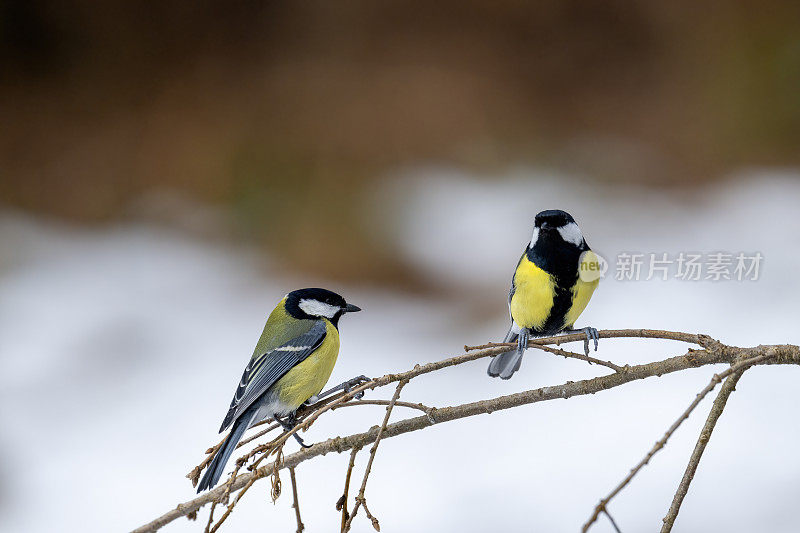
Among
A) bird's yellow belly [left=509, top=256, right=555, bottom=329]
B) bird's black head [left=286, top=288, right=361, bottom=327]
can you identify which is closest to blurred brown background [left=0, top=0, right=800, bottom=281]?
bird's black head [left=286, top=288, right=361, bottom=327]

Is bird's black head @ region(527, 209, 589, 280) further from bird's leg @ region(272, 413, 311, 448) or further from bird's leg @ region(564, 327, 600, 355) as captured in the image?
bird's leg @ region(272, 413, 311, 448)

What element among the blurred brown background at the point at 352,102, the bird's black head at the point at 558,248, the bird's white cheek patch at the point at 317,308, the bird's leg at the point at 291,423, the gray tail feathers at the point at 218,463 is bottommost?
the gray tail feathers at the point at 218,463

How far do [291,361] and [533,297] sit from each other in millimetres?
276

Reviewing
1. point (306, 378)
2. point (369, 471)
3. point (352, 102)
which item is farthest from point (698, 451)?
point (352, 102)

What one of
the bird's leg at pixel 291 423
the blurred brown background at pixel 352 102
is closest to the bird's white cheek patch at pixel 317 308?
the bird's leg at pixel 291 423

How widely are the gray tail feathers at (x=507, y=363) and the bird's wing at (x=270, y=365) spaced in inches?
7.5

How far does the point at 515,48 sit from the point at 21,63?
3.72 feet

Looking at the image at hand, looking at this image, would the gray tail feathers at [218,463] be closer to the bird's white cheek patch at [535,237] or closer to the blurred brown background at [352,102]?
the bird's white cheek patch at [535,237]

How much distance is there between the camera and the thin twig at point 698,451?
52 centimetres

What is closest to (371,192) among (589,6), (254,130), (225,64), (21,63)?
(254,130)

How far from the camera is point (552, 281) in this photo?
Answer: 59cm

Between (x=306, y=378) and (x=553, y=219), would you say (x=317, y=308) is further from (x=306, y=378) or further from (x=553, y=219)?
(x=553, y=219)

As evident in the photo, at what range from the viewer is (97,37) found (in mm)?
1659

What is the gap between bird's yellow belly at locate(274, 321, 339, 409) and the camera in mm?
711
